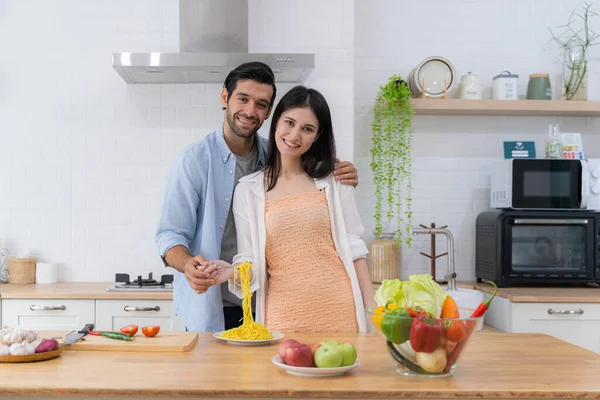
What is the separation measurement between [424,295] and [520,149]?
2884 mm

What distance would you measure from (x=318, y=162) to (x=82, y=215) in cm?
212

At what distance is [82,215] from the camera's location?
14.5ft

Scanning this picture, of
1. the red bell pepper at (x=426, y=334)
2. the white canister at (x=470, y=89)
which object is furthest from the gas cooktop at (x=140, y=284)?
the red bell pepper at (x=426, y=334)

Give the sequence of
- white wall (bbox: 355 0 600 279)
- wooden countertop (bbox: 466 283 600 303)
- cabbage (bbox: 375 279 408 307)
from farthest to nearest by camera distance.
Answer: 1. white wall (bbox: 355 0 600 279)
2. wooden countertop (bbox: 466 283 600 303)
3. cabbage (bbox: 375 279 408 307)

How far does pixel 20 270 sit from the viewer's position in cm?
423

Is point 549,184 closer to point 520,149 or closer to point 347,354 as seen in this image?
point 520,149

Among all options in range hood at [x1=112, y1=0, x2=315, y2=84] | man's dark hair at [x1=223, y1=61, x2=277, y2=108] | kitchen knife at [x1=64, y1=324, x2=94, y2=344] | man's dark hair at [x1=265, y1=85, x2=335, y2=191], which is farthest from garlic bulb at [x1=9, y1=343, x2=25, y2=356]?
range hood at [x1=112, y1=0, x2=315, y2=84]

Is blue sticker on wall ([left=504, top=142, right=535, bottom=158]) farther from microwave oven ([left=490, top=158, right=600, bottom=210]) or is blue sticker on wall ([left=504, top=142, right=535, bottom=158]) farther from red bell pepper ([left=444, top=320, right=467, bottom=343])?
red bell pepper ([left=444, top=320, right=467, bottom=343])

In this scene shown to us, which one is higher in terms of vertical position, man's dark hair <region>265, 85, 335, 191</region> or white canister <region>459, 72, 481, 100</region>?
white canister <region>459, 72, 481, 100</region>

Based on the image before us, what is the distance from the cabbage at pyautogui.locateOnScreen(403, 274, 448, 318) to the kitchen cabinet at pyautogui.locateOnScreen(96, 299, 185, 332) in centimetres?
219

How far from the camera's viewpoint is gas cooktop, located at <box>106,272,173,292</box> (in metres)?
3.94

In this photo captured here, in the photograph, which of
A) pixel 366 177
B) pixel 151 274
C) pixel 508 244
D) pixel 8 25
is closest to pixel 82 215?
pixel 151 274

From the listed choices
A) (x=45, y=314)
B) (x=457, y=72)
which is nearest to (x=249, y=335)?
(x=45, y=314)

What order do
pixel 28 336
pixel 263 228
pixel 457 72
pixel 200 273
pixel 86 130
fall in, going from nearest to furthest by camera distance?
pixel 28 336
pixel 200 273
pixel 263 228
pixel 86 130
pixel 457 72
